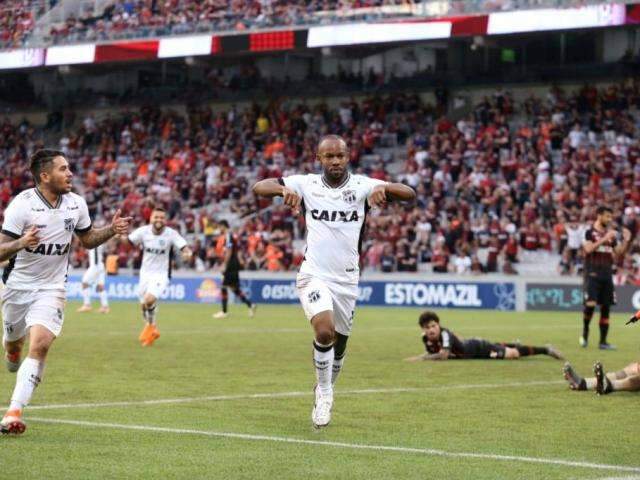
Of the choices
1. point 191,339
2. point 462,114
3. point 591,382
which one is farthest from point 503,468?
point 462,114

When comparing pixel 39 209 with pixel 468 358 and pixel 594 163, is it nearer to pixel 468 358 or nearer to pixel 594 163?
pixel 468 358

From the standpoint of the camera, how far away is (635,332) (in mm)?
27031

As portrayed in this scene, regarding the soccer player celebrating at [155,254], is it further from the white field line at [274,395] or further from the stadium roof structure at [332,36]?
the stadium roof structure at [332,36]

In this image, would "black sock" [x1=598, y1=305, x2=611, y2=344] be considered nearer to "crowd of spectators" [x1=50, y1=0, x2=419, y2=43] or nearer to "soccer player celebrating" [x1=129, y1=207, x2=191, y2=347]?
"soccer player celebrating" [x1=129, y1=207, x2=191, y2=347]

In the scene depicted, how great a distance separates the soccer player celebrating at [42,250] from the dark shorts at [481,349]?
875 centimetres

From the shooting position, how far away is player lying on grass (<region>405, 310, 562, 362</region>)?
60.6 ft

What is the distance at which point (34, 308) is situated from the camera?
35.2ft

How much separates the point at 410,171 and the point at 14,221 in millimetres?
31163

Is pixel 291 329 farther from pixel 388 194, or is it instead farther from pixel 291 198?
pixel 291 198

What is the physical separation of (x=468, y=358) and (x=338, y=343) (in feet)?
24.9

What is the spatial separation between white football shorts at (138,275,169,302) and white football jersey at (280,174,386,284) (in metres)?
11.3

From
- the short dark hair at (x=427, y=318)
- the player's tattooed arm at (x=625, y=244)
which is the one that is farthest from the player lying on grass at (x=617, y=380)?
the player's tattooed arm at (x=625, y=244)

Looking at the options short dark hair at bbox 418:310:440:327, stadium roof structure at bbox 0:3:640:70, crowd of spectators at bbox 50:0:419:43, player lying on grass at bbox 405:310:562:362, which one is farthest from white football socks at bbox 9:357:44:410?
crowd of spectators at bbox 50:0:419:43

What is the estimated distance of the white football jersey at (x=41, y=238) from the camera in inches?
421
